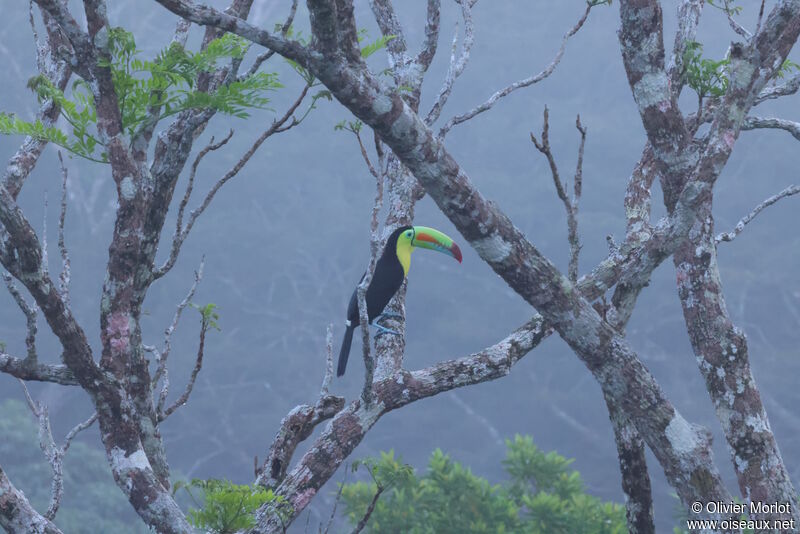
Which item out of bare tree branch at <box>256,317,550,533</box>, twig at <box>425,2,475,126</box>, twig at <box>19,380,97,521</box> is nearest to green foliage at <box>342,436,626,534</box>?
twig at <box>425,2,475,126</box>

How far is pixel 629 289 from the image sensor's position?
504cm

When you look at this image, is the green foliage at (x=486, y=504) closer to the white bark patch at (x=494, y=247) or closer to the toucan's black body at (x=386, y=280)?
the toucan's black body at (x=386, y=280)

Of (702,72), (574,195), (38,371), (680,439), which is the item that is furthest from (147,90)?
(702,72)

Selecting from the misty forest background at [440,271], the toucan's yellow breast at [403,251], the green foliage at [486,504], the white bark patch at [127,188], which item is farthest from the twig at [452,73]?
the misty forest background at [440,271]

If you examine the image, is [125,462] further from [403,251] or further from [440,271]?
[440,271]

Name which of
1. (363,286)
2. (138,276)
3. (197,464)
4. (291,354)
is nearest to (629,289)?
(363,286)

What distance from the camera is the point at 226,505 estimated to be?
361 centimetres

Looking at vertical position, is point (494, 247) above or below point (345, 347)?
below

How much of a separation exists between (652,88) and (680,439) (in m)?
2.04

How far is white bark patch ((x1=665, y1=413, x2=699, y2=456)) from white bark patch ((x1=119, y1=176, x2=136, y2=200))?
3.02 metres

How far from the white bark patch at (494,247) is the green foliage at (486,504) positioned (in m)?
8.37

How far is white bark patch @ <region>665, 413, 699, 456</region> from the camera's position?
430cm

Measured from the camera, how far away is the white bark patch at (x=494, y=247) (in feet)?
13.2

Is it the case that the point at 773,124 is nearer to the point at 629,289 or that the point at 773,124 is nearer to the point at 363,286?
the point at 629,289
